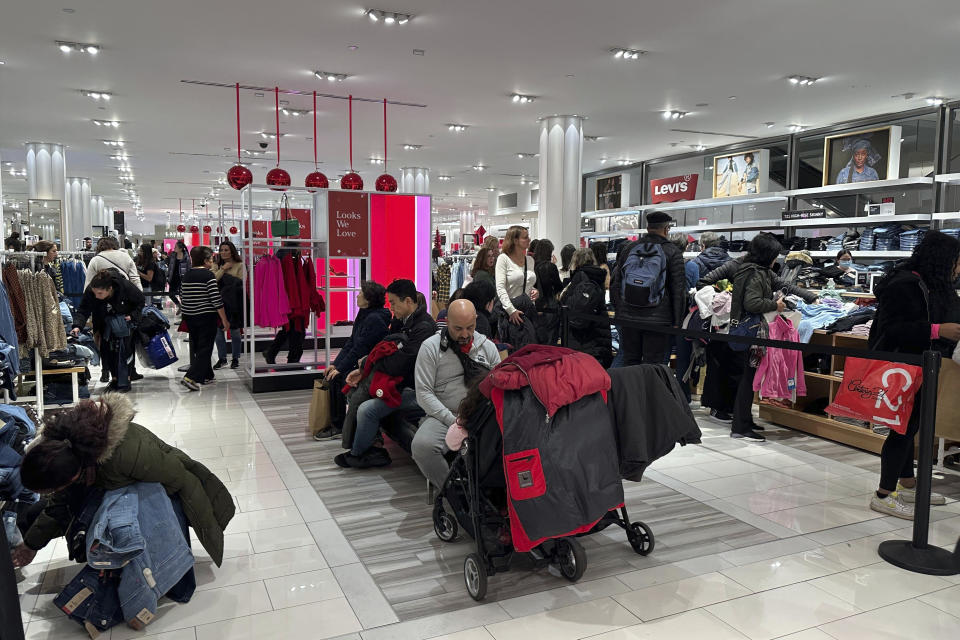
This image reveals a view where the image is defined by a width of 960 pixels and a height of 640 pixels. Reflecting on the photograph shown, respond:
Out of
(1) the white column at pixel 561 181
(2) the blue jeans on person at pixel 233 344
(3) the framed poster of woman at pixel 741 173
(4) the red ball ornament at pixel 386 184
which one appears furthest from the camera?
(3) the framed poster of woman at pixel 741 173

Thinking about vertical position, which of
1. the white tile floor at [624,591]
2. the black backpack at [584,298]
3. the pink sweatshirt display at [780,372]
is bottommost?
the white tile floor at [624,591]

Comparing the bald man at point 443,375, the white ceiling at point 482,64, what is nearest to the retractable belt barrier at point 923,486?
the bald man at point 443,375

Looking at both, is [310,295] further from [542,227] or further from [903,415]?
[903,415]

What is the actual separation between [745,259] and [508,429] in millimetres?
3679

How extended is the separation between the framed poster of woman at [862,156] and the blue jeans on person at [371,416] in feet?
29.2

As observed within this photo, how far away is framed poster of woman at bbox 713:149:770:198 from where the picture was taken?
1260 cm

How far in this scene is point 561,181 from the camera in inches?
413

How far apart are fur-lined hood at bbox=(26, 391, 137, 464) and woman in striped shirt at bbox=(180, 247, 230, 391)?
4943mm

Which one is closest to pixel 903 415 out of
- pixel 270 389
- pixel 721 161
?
pixel 270 389

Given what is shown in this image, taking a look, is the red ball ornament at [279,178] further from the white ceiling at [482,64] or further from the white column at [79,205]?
the white column at [79,205]

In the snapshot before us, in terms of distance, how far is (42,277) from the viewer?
5809 mm

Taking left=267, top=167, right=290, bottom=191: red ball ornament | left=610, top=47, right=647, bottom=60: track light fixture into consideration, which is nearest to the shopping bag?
left=267, top=167, right=290, bottom=191: red ball ornament

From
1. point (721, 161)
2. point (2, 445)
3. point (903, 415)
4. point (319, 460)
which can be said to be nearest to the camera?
point (2, 445)

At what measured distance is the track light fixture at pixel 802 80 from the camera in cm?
828
